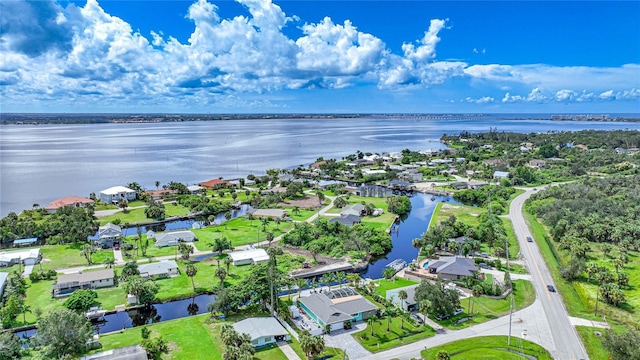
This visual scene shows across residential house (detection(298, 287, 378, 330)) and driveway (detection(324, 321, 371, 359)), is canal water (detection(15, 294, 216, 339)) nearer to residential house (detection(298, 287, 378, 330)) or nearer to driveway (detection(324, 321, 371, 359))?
residential house (detection(298, 287, 378, 330))

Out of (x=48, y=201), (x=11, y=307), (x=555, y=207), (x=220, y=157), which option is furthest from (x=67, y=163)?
(x=555, y=207)

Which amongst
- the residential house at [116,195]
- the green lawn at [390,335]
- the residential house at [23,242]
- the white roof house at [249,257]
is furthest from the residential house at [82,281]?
the residential house at [116,195]

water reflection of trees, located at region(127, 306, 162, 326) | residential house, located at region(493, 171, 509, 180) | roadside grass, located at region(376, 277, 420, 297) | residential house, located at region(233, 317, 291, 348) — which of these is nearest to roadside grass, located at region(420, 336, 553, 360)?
roadside grass, located at region(376, 277, 420, 297)

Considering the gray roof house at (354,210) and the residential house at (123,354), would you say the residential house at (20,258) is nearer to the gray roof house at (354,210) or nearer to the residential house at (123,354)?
the residential house at (123,354)

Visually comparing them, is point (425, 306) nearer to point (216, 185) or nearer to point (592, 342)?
point (592, 342)

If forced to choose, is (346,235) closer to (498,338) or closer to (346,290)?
(346,290)

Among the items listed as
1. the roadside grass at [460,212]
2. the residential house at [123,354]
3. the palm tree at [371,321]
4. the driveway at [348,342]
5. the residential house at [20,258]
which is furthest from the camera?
the roadside grass at [460,212]
